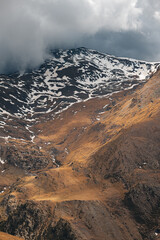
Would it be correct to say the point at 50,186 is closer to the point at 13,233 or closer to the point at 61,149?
the point at 13,233

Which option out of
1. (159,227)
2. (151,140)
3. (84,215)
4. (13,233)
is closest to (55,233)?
(84,215)

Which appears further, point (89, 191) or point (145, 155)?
point (145, 155)

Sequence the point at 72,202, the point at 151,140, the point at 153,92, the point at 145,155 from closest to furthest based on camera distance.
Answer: the point at 72,202
the point at 145,155
the point at 151,140
the point at 153,92

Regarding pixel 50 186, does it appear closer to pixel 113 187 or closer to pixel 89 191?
pixel 89 191

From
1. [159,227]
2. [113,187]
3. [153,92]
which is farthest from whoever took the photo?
[153,92]

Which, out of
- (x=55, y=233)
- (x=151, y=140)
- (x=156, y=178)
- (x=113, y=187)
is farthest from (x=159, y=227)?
(x=151, y=140)

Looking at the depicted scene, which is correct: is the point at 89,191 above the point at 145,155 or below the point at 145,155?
below

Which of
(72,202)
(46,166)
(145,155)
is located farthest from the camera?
(46,166)

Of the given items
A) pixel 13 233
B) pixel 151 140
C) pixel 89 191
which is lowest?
pixel 13 233

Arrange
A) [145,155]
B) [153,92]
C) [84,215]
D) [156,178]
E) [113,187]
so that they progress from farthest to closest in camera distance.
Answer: [153,92], [145,155], [113,187], [156,178], [84,215]
